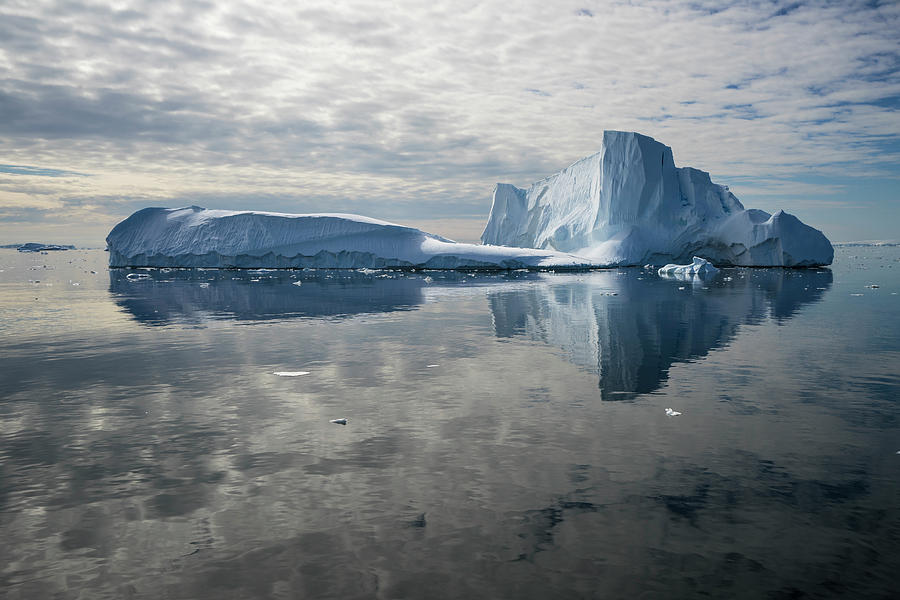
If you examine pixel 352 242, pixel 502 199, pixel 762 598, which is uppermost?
pixel 502 199

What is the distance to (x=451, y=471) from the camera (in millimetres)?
4305

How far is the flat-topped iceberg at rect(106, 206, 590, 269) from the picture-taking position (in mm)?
38688

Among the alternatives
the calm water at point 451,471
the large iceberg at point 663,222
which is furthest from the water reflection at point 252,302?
the large iceberg at point 663,222

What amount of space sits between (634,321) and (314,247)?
3021 cm

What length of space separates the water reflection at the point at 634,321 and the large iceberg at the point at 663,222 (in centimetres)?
1851

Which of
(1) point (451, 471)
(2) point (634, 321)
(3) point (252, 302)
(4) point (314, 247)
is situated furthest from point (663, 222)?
(1) point (451, 471)

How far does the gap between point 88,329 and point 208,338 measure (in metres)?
3.08

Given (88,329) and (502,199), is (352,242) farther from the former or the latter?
(88,329)

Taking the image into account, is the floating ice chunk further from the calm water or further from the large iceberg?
the calm water

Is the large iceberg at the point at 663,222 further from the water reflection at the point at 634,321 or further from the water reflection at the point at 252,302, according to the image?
the water reflection at the point at 252,302

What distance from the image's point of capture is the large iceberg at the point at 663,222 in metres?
39.9

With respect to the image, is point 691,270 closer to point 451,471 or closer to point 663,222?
point 663,222

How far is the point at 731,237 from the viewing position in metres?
41.1

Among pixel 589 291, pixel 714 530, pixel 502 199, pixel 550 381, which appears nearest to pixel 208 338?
pixel 550 381
